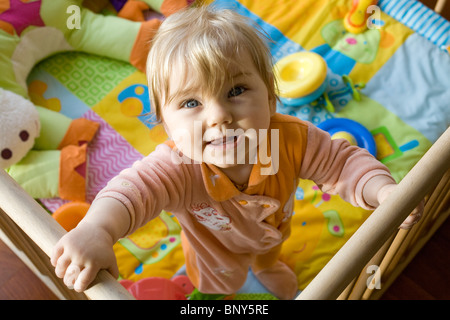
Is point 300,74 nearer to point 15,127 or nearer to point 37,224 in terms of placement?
point 15,127

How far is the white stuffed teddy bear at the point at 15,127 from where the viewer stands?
0.86m

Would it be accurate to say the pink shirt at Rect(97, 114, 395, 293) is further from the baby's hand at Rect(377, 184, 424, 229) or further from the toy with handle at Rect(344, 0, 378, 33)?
the toy with handle at Rect(344, 0, 378, 33)

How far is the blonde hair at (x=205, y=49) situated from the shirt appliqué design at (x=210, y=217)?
0.15 metres

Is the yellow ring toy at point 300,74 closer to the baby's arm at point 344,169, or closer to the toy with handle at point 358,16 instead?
the toy with handle at point 358,16

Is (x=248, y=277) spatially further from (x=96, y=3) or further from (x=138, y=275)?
(x=96, y=3)

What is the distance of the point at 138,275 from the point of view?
88 cm

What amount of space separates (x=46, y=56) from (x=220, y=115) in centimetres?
77

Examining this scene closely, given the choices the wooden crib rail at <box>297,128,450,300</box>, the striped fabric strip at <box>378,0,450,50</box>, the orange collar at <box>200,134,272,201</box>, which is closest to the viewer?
the wooden crib rail at <box>297,128,450,300</box>

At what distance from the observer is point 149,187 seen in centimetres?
53

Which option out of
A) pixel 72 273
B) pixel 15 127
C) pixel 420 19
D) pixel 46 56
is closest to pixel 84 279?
pixel 72 273

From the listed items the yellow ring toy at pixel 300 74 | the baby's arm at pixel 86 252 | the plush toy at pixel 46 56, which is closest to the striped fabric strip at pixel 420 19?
the yellow ring toy at pixel 300 74

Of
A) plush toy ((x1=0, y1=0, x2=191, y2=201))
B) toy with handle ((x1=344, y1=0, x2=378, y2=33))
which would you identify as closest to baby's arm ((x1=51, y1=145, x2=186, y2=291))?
plush toy ((x1=0, y1=0, x2=191, y2=201))

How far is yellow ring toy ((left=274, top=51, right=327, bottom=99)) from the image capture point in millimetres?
933
